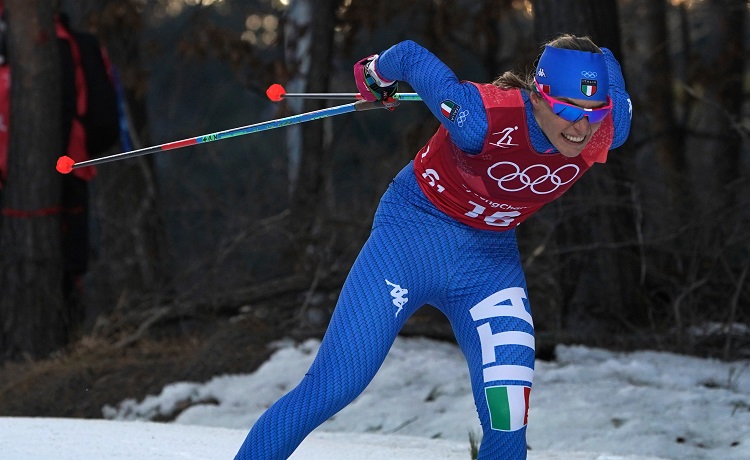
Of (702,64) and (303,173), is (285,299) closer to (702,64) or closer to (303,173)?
(303,173)

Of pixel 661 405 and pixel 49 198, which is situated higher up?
pixel 49 198

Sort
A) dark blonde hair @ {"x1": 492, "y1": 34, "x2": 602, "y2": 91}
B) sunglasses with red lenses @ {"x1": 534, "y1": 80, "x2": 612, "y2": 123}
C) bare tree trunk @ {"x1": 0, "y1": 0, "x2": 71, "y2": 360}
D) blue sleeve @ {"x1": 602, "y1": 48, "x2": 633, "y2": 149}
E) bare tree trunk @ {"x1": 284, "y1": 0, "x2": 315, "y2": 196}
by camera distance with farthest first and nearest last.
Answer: bare tree trunk @ {"x1": 284, "y1": 0, "x2": 315, "y2": 196}
bare tree trunk @ {"x1": 0, "y1": 0, "x2": 71, "y2": 360}
blue sleeve @ {"x1": 602, "y1": 48, "x2": 633, "y2": 149}
dark blonde hair @ {"x1": 492, "y1": 34, "x2": 602, "y2": 91}
sunglasses with red lenses @ {"x1": 534, "y1": 80, "x2": 612, "y2": 123}

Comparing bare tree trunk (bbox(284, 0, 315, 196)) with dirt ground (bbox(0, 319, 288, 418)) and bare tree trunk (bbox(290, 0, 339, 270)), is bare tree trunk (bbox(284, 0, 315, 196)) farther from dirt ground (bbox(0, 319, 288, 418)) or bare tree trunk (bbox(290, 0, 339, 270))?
dirt ground (bbox(0, 319, 288, 418))

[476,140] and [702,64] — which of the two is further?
[702,64]

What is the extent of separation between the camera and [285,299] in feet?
27.4

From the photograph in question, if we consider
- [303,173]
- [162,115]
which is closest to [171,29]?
[162,115]

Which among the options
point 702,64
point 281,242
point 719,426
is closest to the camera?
point 719,426

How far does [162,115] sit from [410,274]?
1177cm

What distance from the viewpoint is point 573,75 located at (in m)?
3.65

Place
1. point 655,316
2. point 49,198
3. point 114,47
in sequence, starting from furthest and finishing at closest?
point 114,47, point 49,198, point 655,316

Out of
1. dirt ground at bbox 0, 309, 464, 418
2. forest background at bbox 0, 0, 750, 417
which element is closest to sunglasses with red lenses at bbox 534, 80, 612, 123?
forest background at bbox 0, 0, 750, 417

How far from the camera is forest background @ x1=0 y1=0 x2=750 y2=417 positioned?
736 centimetres

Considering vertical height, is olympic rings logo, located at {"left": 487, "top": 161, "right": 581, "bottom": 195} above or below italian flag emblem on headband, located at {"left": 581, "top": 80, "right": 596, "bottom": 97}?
below

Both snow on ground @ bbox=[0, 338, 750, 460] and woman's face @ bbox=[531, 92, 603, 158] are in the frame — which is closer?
woman's face @ bbox=[531, 92, 603, 158]
